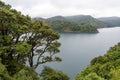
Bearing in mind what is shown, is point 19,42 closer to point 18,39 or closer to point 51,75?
point 18,39

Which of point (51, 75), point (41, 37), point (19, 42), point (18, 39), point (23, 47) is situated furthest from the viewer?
point (41, 37)

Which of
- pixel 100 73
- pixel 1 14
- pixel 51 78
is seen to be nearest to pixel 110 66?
pixel 100 73

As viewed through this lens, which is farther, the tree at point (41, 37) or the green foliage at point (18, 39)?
the tree at point (41, 37)

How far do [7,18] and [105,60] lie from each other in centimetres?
1240

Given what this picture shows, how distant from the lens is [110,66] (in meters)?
22.8

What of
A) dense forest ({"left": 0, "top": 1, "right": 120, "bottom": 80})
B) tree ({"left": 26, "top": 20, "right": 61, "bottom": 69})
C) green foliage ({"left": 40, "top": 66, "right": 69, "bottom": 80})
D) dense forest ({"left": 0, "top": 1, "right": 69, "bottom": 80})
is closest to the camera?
dense forest ({"left": 0, "top": 1, "right": 120, "bottom": 80})

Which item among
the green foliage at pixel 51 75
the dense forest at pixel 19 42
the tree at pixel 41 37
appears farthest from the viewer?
the tree at pixel 41 37

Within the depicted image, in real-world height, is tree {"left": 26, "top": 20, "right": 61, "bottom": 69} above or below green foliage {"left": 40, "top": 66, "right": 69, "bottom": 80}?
above

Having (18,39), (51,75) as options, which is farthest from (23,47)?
(51,75)

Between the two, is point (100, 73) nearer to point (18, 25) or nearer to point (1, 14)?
point (18, 25)

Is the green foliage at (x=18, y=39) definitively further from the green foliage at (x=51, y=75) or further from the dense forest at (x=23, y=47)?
the green foliage at (x=51, y=75)

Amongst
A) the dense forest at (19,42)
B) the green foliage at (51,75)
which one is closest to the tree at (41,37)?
the dense forest at (19,42)

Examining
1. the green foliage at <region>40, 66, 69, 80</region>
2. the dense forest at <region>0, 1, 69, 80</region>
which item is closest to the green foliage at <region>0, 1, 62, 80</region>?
the dense forest at <region>0, 1, 69, 80</region>

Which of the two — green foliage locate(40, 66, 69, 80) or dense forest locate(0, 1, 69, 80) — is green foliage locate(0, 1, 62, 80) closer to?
dense forest locate(0, 1, 69, 80)
